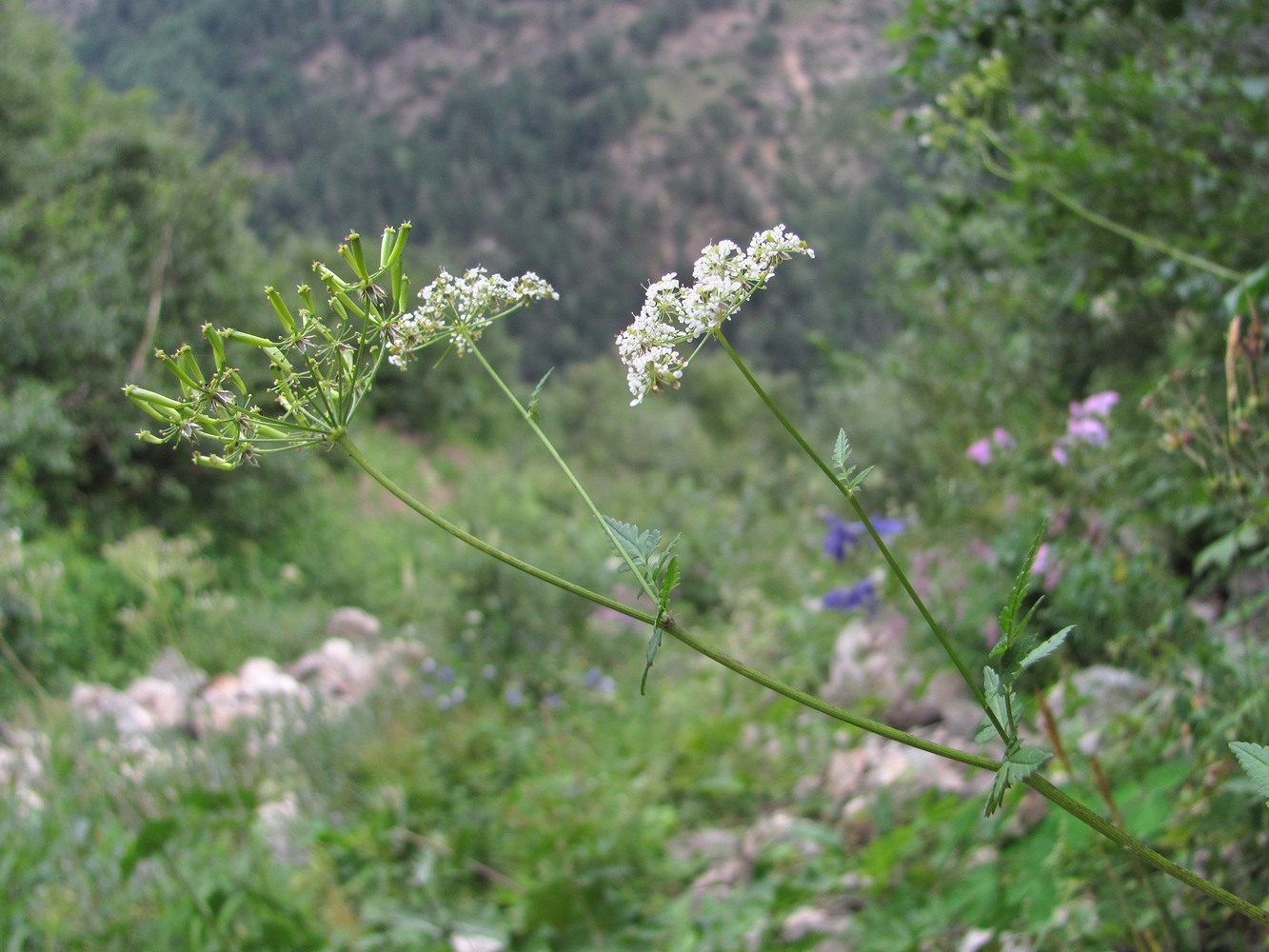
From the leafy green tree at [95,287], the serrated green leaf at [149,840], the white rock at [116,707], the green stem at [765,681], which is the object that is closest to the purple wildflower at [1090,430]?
the green stem at [765,681]

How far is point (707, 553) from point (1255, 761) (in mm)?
7330

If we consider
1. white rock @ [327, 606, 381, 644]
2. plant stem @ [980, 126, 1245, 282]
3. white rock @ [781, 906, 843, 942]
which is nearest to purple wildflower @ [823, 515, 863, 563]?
plant stem @ [980, 126, 1245, 282]

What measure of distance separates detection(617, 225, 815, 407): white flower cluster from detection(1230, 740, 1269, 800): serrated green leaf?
1.64ft

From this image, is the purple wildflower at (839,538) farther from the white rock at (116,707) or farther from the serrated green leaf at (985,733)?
the white rock at (116,707)

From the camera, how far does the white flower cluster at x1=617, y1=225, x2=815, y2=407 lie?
766 millimetres

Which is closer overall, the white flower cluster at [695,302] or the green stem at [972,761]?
the green stem at [972,761]

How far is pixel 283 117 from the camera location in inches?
1777

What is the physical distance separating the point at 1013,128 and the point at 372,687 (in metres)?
3.93

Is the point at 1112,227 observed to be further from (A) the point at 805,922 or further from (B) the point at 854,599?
(B) the point at 854,599

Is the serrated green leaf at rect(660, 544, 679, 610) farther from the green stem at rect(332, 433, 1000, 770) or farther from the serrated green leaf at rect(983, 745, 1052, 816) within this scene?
the serrated green leaf at rect(983, 745, 1052, 816)

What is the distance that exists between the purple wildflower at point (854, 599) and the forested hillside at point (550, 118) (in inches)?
1040

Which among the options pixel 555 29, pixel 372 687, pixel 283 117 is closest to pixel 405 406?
pixel 372 687

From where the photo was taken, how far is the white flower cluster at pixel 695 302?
0.77 meters

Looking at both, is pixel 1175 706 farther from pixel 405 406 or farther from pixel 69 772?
pixel 405 406
